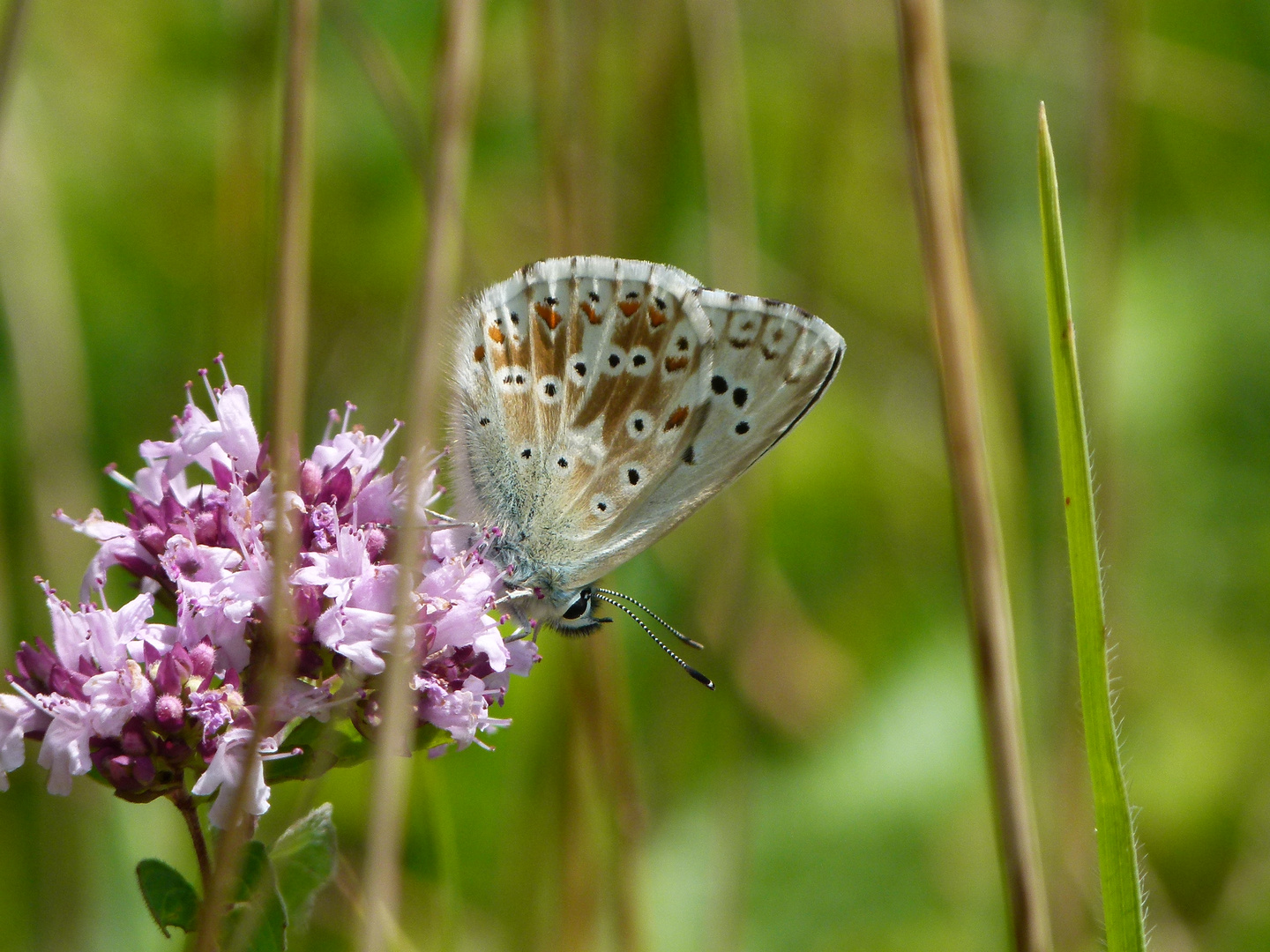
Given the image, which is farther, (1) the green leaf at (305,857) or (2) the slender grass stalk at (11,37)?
(1) the green leaf at (305,857)

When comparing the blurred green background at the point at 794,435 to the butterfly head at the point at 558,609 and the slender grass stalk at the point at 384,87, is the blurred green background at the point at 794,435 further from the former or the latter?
the slender grass stalk at the point at 384,87

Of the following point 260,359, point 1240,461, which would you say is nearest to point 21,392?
point 260,359

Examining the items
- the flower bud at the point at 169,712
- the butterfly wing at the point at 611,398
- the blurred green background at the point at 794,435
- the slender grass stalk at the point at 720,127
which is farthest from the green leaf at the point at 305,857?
the slender grass stalk at the point at 720,127

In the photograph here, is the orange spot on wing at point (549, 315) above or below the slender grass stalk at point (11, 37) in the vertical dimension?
below

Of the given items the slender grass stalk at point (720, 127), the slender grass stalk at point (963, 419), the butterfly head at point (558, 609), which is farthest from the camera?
the slender grass stalk at point (720, 127)

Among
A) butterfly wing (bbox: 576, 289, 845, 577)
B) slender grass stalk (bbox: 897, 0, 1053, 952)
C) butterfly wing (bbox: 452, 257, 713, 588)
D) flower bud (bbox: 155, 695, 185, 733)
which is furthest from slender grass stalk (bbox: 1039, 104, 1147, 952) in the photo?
flower bud (bbox: 155, 695, 185, 733)

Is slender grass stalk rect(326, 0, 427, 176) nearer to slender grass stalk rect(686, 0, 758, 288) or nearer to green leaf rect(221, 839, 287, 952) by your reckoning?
slender grass stalk rect(686, 0, 758, 288)

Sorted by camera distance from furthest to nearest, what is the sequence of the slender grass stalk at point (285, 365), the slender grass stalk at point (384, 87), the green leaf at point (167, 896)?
the slender grass stalk at point (384, 87), the green leaf at point (167, 896), the slender grass stalk at point (285, 365)
